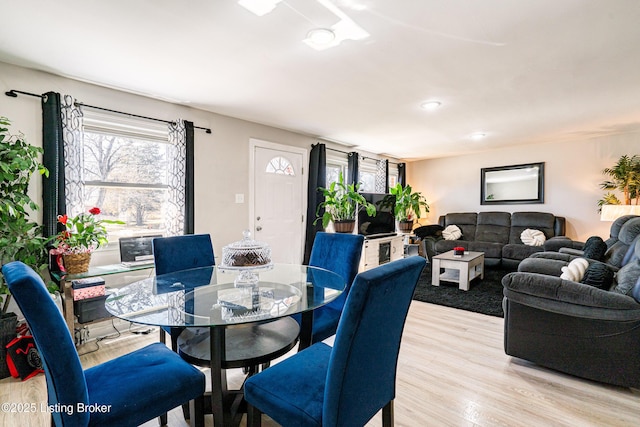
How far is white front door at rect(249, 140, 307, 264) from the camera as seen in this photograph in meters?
4.08

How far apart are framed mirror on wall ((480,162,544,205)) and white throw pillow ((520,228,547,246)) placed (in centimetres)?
77

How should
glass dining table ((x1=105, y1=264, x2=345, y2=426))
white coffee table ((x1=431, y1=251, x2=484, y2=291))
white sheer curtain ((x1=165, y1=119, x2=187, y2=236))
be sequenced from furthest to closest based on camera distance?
1. white coffee table ((x1=431, y1=251, x2=484, y2=291))
2. white sheer curtain ((x1=165, y1=119, x2=187, y2=236))
3. glass dining table ((x1=105, y1=264, x2=345, y2=426))

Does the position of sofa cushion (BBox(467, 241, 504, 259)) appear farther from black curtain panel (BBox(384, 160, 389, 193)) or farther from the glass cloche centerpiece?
the glass cloche centerpiece

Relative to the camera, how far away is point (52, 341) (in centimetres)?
98

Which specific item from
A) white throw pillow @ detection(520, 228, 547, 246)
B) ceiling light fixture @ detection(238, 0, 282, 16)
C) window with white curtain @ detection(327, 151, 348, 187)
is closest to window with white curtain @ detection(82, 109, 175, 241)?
ceiling light fixture @ detection(238, 0, 282, 16)

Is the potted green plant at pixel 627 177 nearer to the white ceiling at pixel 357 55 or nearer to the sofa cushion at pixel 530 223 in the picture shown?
the sofa cushion at pixel 530 223

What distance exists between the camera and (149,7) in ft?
5.49

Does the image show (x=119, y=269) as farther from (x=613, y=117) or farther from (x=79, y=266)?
(x=613, y=117)

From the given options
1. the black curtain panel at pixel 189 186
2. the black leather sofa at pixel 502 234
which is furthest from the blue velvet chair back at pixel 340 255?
the black leather sofa at pixel 502 234

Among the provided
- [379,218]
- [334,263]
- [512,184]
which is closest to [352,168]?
[379,218]

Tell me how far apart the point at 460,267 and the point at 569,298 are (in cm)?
211

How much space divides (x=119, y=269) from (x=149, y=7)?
6.56 ft

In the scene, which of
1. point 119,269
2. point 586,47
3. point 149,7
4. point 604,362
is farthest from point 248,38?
point 604,362

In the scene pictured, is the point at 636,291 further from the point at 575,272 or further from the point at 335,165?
the point at 335,165
